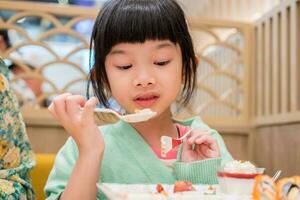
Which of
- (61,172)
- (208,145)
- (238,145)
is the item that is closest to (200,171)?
(208,145)

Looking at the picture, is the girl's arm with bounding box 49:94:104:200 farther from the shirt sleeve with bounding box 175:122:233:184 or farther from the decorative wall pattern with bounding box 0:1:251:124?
the decorative wall pattern with bounding box 0:1:251:124

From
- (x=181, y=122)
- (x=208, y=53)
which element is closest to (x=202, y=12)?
(x=208, y=53)

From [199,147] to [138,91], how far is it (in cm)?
21

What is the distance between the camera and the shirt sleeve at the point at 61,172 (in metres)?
0.95

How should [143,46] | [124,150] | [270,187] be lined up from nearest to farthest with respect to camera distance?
[270,187] < [143,46] < [124,150]

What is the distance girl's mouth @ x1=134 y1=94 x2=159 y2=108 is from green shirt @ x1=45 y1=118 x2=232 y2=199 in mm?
122

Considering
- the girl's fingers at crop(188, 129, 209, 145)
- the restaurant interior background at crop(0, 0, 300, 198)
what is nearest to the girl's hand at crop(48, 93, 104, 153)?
the girl's fingers at crop(188, 129, 209, 145)

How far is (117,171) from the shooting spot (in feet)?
3.36

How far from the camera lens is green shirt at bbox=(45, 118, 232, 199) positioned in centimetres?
99

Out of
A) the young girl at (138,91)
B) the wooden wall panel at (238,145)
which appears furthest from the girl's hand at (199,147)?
the wooden wall panel at (238,145)

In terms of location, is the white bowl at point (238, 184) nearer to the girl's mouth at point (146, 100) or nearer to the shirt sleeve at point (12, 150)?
the girl's mouth at point (146, 100)

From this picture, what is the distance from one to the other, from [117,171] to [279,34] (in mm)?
1152

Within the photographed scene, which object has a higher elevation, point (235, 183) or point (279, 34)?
point (279, 34)

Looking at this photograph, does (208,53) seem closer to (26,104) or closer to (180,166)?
(26,104)
